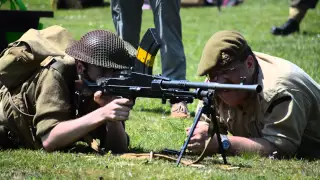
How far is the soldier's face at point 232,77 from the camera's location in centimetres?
566

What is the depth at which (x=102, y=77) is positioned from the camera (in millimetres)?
5676

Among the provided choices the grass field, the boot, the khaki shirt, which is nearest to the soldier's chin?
the khaki shirt

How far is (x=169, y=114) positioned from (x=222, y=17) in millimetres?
12435

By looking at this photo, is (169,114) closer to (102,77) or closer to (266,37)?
(102,77)

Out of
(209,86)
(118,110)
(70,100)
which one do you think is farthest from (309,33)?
(209,86)

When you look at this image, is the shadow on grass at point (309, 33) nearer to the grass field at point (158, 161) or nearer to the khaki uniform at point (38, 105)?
the grass field at point (158, 161)

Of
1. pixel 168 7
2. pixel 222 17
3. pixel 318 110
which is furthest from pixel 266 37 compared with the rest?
pixel 318 110

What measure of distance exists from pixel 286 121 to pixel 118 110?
4.09 ft

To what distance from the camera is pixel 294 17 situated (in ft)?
53.4

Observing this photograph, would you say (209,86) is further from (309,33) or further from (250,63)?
(309,33)

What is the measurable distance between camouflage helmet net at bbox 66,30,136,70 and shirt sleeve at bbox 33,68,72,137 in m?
0.23

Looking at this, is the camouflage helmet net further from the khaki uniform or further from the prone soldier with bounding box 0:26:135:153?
the khaki uniform

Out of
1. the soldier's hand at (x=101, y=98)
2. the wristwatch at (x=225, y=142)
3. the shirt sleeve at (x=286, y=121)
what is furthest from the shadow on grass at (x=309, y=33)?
the soldier's hand at (x=101, y=98)

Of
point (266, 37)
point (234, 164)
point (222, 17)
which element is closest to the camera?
point (234, 164)
